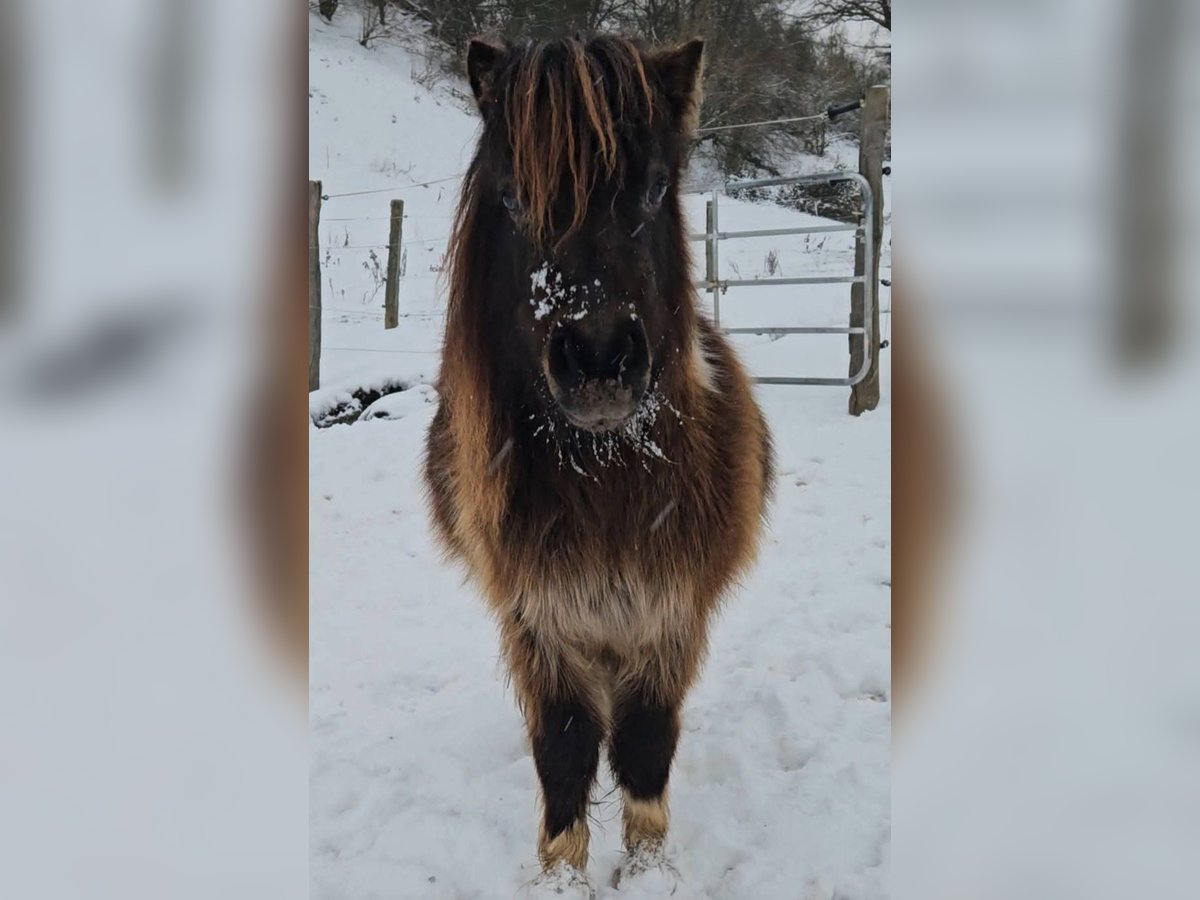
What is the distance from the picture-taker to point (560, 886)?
61.0 inches

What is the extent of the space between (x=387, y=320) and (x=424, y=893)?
3.57 feet

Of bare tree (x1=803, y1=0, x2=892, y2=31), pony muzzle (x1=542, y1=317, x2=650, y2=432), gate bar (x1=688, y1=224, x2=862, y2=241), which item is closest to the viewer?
pony muzzle (x1=542, y1=317, x2=650, y2=432)

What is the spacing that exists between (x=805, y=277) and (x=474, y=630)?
0.98 metres

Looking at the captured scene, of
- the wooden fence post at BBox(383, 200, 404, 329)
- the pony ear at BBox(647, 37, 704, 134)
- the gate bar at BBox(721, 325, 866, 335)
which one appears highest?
the pony ear at BBox(647, 37, 704, 134)

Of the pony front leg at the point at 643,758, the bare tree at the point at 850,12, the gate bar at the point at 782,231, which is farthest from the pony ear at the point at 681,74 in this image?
the pony front leg at the point at 643,758

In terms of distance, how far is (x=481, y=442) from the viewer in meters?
1.49

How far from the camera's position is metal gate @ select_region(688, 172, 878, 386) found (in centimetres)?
157

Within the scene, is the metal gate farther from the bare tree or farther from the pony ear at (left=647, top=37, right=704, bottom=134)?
the bare tree

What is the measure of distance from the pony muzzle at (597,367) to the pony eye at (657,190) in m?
0.25

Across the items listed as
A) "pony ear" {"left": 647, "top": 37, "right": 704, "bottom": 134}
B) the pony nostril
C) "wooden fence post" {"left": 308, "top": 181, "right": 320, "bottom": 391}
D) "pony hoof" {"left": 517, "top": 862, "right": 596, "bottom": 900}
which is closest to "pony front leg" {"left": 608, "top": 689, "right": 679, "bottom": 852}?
"pony hoof" {"left": 517, "top": 862, "right": 596, "bottom": 900}

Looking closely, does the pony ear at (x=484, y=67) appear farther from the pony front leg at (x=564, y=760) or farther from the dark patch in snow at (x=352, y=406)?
the pony front leg at (x=564, y=760)

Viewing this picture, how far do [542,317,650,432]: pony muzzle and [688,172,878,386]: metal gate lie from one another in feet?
1.18
